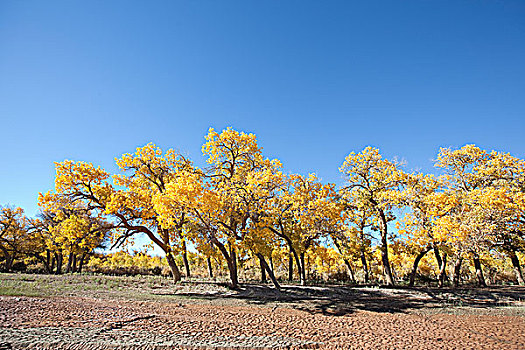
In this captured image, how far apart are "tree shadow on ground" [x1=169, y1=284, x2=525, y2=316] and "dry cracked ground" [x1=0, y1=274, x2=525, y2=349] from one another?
48 mm

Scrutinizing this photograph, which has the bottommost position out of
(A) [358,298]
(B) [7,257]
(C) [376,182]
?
(A) [358,298]

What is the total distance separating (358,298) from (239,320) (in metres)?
7.76

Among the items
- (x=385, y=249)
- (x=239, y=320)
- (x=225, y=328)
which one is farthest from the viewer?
(x=385, y=249)

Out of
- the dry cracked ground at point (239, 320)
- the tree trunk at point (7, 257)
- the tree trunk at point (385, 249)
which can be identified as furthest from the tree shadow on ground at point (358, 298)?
the tree trunk at point (7, 257)

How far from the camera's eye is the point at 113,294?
11500mm

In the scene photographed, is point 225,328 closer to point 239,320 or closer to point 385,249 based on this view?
point 239,320

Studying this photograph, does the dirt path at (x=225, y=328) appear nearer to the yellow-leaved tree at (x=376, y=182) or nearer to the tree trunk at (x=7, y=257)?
the yellow-leaved tree at (x=376, y=182)

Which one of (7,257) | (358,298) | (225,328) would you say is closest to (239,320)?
(225,328)

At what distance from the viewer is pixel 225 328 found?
7711 millimetres

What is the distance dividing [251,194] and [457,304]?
10654 mm

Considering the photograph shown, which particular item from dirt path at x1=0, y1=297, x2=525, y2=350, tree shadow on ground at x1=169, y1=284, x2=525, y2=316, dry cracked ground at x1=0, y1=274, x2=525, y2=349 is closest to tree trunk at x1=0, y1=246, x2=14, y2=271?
dry cracked ground at x1=0, y1=274, x2=525, y2=349

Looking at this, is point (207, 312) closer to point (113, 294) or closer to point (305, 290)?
point (113, 294)

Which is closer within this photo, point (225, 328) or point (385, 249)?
point (225, 328)

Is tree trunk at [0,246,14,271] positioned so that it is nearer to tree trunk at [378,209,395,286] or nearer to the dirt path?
the dirt path
